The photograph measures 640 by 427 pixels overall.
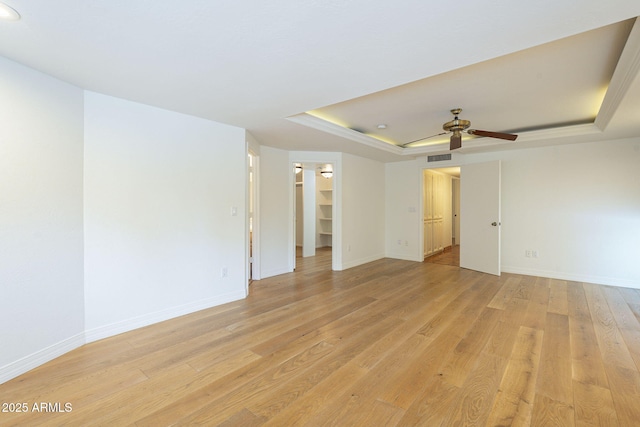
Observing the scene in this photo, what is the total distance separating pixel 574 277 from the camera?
14.9 feet

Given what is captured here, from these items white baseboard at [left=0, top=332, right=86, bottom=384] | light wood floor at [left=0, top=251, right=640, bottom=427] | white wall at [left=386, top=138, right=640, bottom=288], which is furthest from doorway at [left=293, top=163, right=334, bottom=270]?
white baseboard at [left=0, top=332, right=86, bottom=384]

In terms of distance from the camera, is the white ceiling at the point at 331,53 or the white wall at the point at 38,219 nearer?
the white ceiling at the point at 331,53

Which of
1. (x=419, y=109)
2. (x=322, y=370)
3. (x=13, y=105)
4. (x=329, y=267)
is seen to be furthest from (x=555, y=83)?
(x=13, y=105)

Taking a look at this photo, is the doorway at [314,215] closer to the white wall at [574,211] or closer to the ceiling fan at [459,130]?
the ceiling fan at [459,130]

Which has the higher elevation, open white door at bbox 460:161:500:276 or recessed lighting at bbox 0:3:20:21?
recessed lighting at bbox 0:3:20:21

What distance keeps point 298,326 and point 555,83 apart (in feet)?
11.6

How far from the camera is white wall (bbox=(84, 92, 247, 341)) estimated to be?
258 centimetres

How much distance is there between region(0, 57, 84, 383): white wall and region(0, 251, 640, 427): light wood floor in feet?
0.92

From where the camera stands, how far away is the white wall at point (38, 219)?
6.55 ft

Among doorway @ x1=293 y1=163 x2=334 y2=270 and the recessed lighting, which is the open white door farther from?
the recessed lighting

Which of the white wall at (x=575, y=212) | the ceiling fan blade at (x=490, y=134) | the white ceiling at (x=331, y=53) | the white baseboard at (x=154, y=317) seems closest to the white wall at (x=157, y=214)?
the white baseboard at (x=154, y=317)

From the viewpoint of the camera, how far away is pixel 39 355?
84.4 inches

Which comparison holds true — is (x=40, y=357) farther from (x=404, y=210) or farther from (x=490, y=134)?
(x=404, y=210)

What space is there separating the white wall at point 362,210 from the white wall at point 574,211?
182 centimetres
